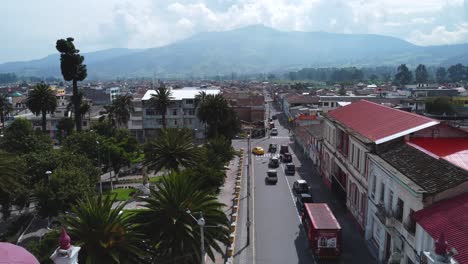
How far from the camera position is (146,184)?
4991 cm

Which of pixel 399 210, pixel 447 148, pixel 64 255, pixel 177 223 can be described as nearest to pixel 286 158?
pixel 447 148

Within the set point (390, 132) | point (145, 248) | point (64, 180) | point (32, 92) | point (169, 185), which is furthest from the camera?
point (32, 92)

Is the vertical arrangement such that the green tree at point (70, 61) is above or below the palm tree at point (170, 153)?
above

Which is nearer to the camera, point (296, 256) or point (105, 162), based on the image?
point (296, 256)

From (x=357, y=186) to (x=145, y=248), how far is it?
21.7 meters

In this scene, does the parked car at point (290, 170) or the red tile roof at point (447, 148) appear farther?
the parked car at point (290, 170)

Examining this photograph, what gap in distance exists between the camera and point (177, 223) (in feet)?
73.1

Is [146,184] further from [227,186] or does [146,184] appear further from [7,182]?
[7,182]

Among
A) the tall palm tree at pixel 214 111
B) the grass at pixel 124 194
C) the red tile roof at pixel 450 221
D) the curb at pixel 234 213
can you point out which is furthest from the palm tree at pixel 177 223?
the tall palm tree at pixel 214 111

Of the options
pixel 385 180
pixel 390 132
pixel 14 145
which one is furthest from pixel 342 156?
pixel 14 145

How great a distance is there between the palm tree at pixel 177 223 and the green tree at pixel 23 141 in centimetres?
3279

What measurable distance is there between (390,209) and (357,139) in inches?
382

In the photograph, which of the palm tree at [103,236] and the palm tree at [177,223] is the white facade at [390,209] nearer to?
the palm tree at [177,223]

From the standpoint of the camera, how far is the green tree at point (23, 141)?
51.0 meters
